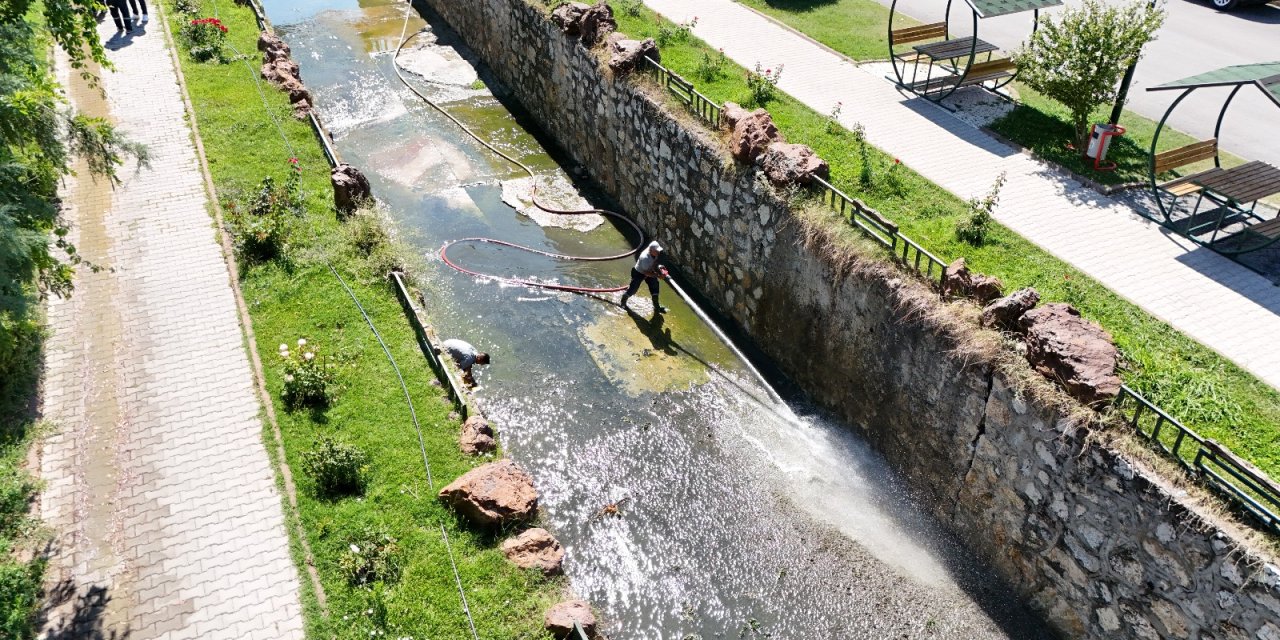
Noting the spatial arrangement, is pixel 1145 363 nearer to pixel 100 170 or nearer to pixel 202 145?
pixel 100 170

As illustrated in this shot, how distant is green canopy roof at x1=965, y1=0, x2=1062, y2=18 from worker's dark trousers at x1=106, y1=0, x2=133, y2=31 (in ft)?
72.8

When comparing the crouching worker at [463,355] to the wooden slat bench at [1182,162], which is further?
the crouching worker at [463,355]

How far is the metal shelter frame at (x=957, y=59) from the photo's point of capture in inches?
634

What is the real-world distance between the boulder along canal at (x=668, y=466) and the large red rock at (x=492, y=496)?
758mm

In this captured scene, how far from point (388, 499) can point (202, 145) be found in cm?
1178

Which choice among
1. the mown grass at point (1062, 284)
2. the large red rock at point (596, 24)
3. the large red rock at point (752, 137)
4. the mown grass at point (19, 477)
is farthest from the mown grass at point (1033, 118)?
the mown grass at point (19, 477)

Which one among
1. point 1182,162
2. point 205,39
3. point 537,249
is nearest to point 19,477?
point 537,249

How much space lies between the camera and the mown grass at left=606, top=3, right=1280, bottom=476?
9.05 m

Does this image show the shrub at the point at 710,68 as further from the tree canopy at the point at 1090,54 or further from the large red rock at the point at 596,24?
the tree canopy at the point at 1090,54

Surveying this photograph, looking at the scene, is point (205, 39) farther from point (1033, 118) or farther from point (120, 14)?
point (1033, 118)

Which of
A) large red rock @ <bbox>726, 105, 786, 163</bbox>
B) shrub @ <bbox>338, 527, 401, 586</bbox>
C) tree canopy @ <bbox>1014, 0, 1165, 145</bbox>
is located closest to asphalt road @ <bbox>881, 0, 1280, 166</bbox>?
tree canopy @ <bbox>1014, 0, 1165, 145</bbox>

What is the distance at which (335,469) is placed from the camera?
10344 millimetres

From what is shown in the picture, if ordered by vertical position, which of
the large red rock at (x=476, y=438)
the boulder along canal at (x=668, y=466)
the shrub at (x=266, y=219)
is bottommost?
the boulder along canal at (x=668, y=466)

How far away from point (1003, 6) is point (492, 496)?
13.2 m
